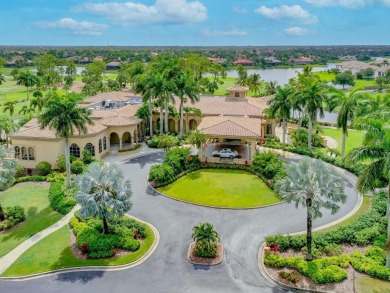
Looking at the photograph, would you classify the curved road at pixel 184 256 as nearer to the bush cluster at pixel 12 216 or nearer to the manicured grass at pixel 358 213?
the manicured grass at pixel 358 213

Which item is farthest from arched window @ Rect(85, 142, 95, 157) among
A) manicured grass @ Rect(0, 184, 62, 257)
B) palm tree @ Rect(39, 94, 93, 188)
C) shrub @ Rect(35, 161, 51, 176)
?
palm tree @ Rect(39, 94, 93, 188)

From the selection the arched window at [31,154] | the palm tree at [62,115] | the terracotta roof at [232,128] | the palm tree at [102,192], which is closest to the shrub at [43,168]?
the arched window at [31,154]

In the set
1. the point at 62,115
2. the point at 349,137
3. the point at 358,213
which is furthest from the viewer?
the point at 349,137

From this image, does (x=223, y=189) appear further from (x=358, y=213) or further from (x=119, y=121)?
(x=119, y=121)

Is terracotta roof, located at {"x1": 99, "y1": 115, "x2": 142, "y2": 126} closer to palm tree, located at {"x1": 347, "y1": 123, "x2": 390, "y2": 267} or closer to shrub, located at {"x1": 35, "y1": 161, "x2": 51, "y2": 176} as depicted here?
shrub, located at {"x1": 35, "y1": 161, "x2": 51, "y2": 176}

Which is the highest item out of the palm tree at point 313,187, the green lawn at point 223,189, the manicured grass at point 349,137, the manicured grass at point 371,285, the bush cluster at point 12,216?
the palm tree at point 313,187

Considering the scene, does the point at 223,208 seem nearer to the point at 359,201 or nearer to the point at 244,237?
the point at 244,237

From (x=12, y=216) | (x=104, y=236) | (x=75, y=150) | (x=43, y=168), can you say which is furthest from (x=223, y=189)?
(x=43, y=168)
